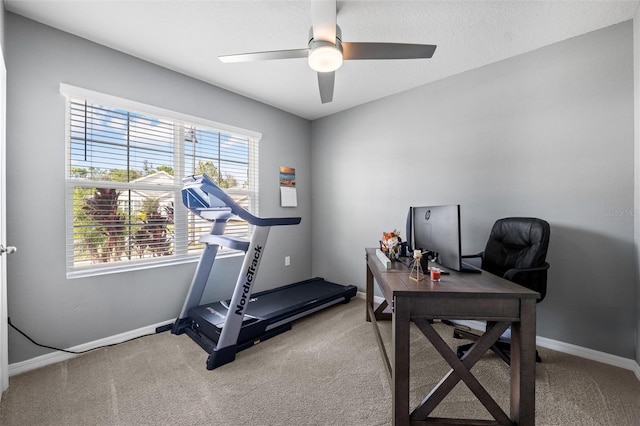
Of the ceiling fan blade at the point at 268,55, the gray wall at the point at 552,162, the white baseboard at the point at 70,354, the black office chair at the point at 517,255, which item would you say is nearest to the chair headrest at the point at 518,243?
the black office chair at the point at 517,255

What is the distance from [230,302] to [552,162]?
9.89 feet

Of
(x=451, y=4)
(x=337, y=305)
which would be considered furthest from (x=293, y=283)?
(x=451, y=4)

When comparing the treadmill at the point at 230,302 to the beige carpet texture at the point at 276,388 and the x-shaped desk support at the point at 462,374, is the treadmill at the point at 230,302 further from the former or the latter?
the x-shaped desk support at the point at 462,374

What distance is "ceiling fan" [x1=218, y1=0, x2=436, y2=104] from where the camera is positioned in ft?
4.92

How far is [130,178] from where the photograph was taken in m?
2.44

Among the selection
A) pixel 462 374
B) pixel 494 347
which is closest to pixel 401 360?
pixel 462 374

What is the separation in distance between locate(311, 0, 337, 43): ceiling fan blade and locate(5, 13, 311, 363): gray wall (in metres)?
1.79

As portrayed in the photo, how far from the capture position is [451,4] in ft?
5.89

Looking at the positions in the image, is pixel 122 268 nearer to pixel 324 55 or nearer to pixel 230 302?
pixel 230 302

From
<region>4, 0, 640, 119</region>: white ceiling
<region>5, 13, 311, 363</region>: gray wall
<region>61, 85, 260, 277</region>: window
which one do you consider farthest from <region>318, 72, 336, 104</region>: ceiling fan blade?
<region>5, 13, 311, 363</region>: gray wall

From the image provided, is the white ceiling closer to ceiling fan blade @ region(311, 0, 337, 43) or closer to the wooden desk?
ceiling fan blade @ region(311, 0, 337, 43)

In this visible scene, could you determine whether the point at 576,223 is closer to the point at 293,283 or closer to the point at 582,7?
the point at 582,7

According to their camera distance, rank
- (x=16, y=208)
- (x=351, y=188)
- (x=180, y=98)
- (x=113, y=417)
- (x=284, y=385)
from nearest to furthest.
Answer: (x=113, y=417) < (x=284, y=385) < (x=16, y=208) < (x=180, y=98) < (x=351, y=188)

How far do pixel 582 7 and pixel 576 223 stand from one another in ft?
4.98
